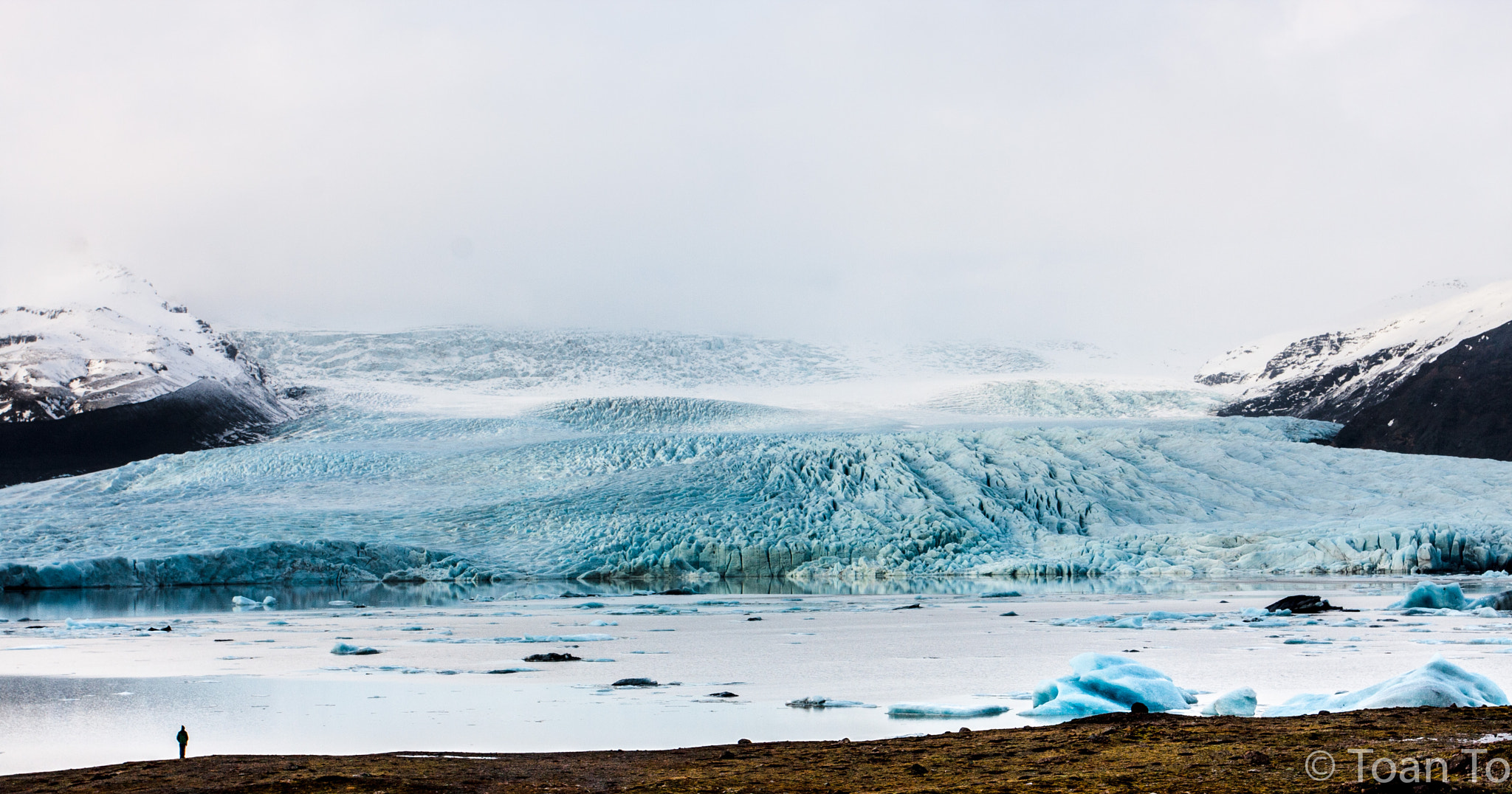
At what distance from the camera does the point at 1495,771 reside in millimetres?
2707

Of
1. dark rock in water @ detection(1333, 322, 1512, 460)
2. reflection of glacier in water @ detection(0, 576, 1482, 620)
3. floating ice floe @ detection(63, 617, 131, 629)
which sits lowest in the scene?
reflection of glacier in water @ detection(0, 576, 1482, 620)

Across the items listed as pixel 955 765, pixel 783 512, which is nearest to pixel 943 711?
pixel 955 765

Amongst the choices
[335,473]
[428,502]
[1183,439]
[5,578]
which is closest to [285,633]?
[5,578]

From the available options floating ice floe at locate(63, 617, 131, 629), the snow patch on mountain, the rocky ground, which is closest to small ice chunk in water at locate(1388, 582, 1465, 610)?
the rocky ground

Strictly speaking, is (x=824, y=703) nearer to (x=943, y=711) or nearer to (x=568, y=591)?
(x=943, y=711)

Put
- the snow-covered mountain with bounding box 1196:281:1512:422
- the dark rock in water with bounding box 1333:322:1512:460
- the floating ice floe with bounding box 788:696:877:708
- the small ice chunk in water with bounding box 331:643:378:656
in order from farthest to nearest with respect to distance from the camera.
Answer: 1. the snow-covered mountain with bounding box 1196:281:1512:422
2. the dark rock in water with bounding box 1333:322:1512:460
3. the small ice chunk in water with bounding box 331:643:378:656
4. the floating ice floe with bounding box 788:696:877:708

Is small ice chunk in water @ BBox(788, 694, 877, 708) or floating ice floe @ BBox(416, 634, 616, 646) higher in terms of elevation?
small ice chunk in water @ BBox(788, 694, 877, 708)

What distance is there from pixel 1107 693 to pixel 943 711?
0.74m

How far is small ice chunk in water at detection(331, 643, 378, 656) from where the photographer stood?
766cm

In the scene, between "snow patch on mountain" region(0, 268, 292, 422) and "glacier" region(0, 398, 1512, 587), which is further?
"snow patch on mountain" region(0, 268, 292, 422)

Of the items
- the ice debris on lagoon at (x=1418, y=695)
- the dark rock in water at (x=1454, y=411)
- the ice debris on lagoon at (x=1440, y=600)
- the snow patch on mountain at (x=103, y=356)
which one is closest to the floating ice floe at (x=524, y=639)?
the ice debris on lagoon at (x=1418, y=695)

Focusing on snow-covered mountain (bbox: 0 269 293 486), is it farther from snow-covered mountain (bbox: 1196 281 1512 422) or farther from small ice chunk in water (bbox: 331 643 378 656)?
snow-covered mountain (bbox: 1196 281 1512 422)

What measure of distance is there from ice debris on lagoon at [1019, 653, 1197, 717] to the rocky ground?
0.65 metres

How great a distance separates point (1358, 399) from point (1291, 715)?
1421 inches
